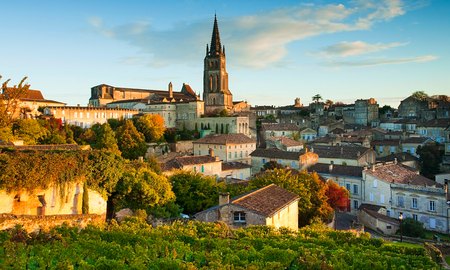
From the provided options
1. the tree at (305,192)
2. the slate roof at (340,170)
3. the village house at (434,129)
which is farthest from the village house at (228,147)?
the village house at (434,129)

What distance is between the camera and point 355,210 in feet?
137

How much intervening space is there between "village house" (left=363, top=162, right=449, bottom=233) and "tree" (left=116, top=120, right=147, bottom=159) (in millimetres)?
34083

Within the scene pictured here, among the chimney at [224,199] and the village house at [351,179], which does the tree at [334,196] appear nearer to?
the village house at [351,179]

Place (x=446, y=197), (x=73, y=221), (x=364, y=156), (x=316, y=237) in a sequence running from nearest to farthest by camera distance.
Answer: (x=73, y=221) < (x=316, y=237) < (x=446, y=197) < (x=364, y=156)

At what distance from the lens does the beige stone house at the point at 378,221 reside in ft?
109

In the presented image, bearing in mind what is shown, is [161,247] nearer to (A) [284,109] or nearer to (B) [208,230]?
(B) [208,230]

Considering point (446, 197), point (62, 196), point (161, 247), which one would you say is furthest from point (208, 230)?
point (446, 197)

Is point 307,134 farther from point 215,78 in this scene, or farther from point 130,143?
point 130,143

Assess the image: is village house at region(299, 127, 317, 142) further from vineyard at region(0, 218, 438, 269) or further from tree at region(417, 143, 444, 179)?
vineyard at region(0, 218, 438, 269)

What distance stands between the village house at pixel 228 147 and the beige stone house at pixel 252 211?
3618 cm

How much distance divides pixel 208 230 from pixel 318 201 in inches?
555

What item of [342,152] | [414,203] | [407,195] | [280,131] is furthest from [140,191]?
[280,131]

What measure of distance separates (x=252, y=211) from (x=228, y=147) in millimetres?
39396

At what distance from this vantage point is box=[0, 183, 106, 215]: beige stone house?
1950cm
